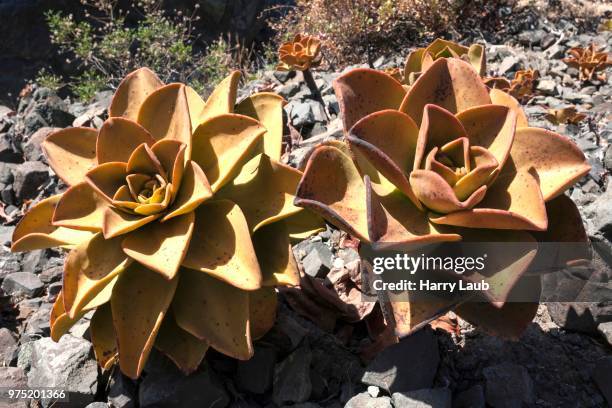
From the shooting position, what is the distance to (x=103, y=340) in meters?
1.76

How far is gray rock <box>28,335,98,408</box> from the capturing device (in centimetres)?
190

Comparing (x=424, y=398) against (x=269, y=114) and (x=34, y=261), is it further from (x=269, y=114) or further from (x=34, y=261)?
(x=34, y=261)

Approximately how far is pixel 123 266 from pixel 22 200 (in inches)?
82.9

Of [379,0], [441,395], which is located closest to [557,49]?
[379,0]

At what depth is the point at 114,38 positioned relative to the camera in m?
5.48

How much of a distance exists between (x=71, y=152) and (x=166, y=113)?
0.36 meters

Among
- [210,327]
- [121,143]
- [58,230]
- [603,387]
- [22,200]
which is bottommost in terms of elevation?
[22,200]

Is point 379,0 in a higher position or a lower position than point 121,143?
lower

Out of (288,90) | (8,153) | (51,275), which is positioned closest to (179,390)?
(51,275)

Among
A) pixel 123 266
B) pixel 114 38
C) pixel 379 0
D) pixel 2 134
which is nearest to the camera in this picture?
pixel 123 266

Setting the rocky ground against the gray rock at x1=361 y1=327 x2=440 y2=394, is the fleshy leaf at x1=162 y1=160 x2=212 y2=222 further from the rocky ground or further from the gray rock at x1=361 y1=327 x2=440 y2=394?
the gray rock at x1=361 y1=327 x2=440 y2=394

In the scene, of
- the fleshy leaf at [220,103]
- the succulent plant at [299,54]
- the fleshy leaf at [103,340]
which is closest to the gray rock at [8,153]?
the succulent plant at [299,54]

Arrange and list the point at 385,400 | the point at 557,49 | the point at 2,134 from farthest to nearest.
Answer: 1. the point at 557,49
2. the point at 2,134
3. the point at 385,400

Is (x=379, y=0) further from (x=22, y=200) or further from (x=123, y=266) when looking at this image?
(x=123, y=266)
